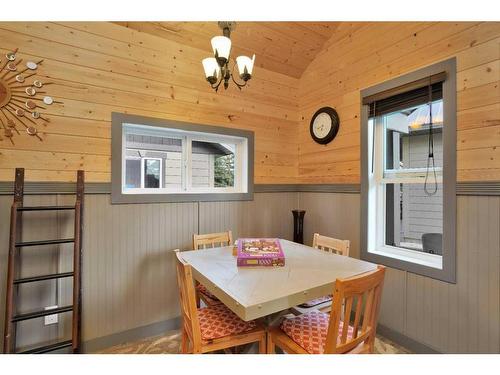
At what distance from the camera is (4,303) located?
1.82 m

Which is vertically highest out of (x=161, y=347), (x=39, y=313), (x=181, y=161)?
(x=181, y=161)

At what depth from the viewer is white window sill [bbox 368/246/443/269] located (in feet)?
6.54

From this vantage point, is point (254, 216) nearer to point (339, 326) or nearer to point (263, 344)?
point (263, 344)

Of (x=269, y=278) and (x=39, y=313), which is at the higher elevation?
(x=269, y=278)

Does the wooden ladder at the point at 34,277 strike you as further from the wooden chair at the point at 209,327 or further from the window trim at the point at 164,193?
the wooden chair at the point at 209,327

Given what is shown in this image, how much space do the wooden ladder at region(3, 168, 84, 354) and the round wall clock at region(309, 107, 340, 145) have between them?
229cm

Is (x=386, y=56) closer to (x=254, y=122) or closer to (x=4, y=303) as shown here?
(x=254, y=122)

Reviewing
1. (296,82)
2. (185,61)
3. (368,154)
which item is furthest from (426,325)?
(185,61)

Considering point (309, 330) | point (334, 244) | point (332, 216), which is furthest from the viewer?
point (332, 216)

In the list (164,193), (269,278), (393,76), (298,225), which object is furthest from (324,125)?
(269,278)

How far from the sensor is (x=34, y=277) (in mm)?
1777

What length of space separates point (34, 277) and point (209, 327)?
131 cm

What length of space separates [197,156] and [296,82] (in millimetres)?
1552

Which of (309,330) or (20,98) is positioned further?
(20,98)
